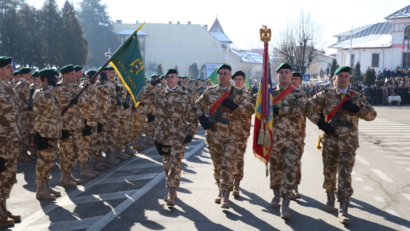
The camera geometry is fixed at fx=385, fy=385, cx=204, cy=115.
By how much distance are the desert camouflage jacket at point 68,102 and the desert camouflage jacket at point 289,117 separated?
371 cm

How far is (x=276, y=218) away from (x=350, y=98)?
2.17 metres

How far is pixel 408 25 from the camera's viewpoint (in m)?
53.6

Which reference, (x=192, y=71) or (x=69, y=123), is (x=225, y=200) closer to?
(x=69, y=123)

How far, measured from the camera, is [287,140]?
19.9 ft

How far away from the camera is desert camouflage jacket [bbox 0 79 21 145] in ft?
17.5

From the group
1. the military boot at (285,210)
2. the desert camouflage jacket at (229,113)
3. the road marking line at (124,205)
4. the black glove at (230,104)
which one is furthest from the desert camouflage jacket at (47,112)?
the military boot at (285,210)

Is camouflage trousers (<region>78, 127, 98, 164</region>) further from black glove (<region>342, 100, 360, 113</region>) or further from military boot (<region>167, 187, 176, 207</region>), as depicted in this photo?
black glove (<region>342, 100, 360, 113</region>)

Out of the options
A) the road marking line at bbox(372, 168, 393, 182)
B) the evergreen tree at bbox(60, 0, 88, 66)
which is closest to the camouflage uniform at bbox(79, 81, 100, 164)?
the road marking line at bbox(372, 168, 393, 182)

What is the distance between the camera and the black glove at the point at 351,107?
570 centimetres

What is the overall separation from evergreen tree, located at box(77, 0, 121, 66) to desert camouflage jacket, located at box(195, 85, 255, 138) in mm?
66472

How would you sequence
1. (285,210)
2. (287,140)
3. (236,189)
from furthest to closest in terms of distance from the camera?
(236,189) < (287,140) < (285,210)

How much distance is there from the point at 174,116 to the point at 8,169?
2575 mm

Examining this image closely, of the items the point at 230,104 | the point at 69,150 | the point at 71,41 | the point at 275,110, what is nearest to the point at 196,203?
the point at 230,104

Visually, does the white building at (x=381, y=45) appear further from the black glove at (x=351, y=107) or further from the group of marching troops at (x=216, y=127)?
the black glove at (x=351, y=107)
